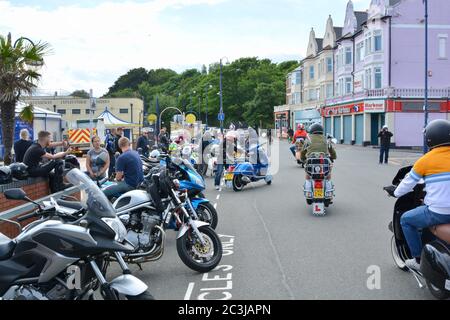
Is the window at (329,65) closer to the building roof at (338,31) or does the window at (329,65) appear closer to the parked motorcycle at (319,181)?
the building roof at (338,31)

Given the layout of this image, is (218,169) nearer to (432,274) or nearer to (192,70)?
(432,274)

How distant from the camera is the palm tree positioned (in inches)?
456

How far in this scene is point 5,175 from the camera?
745cm

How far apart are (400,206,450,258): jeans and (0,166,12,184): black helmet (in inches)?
207

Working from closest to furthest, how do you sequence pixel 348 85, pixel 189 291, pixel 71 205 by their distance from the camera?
pixel 71 205 < pixel 189 291 < pixel 348 85

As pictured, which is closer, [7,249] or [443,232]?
[7,249]

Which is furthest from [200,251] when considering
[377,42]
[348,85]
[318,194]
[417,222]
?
[348,85]

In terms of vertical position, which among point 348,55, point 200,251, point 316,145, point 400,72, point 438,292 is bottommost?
A: point 438,292

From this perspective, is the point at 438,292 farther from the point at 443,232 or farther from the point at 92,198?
the point at 92,198

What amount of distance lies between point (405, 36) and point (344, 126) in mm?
10961

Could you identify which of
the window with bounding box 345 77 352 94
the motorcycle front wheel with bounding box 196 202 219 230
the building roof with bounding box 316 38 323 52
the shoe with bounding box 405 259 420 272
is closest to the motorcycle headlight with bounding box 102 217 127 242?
the shoe with bounding box 405 259 420 272

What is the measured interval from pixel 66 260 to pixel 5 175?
12.9 feet

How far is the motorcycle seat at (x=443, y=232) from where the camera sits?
198 inches
